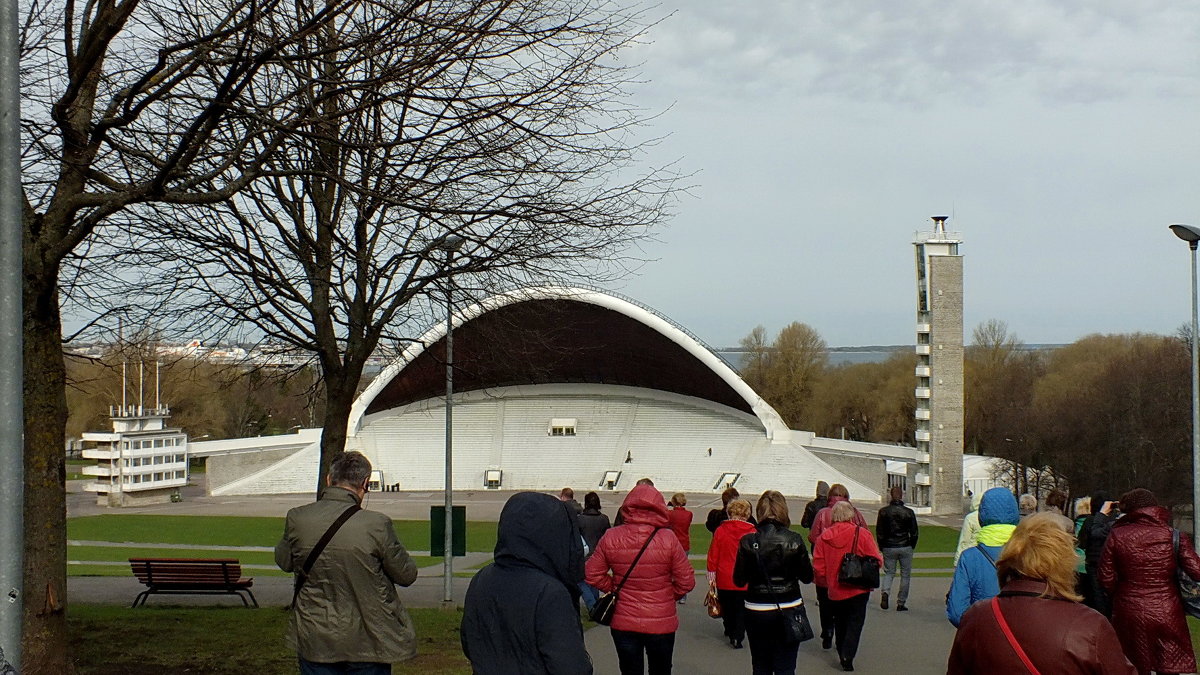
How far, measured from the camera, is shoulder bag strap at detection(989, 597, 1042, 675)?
372 cm

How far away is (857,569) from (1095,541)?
7.09 ft

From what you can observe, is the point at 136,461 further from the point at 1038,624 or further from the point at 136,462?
the point at 1038,624

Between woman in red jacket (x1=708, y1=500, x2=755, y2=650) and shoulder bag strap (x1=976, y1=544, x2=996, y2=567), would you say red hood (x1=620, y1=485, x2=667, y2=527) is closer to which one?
shoulder bag strap (x1=976, y1=544, x2=996, y2=567)

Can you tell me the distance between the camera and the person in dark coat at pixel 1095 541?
9.09 m

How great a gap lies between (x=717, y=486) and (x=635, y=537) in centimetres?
5188

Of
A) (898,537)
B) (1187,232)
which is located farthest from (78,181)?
(1187,232)

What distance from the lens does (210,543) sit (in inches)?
1118

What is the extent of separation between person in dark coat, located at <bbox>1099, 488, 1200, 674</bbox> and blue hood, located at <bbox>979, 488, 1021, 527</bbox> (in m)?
1.02

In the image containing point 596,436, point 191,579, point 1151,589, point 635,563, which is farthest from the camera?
point 596,436

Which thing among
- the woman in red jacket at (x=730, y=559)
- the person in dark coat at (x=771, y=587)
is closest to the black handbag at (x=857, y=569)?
the woman in red jacket at (x=730, y=559)

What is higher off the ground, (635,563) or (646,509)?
(646,509)

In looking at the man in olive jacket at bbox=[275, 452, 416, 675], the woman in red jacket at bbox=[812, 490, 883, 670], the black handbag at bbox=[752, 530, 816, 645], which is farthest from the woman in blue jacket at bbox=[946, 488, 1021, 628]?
the man in olive jacket at bbox=[275, 452, 416, 675]

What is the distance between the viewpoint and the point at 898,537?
13.5m

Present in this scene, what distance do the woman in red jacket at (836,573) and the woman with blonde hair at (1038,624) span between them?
5.43 metres
